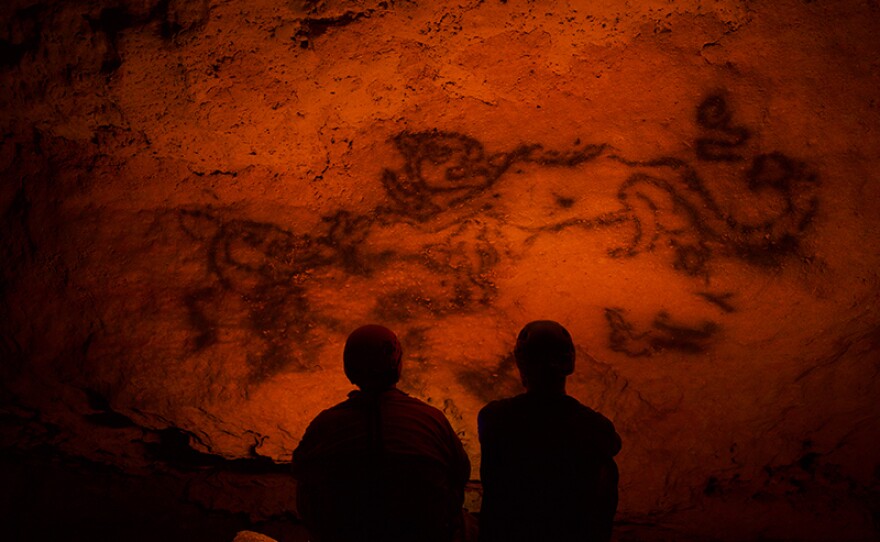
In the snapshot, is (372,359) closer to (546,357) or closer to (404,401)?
(404,401)

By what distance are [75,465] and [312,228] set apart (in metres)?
2.14

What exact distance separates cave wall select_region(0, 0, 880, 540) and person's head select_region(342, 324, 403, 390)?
0.75m

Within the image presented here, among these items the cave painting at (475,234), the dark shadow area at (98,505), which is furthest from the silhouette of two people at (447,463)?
the dark shadow area at (98,505)

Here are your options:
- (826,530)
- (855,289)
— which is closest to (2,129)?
(855,289)

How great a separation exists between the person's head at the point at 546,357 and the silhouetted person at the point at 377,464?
1.37 feet

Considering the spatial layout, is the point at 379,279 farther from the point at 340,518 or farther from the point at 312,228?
the point at 340,518

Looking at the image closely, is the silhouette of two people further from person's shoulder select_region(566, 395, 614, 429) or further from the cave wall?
the cave wall

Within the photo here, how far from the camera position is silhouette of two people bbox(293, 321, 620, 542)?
6.21 ft

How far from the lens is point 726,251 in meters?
2.54

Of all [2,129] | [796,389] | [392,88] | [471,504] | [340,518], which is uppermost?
[392,88]

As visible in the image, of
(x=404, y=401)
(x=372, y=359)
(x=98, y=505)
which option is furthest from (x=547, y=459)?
(x=98, y=505)

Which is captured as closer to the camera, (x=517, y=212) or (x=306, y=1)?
(x=306, y=1)

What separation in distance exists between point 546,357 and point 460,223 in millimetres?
940

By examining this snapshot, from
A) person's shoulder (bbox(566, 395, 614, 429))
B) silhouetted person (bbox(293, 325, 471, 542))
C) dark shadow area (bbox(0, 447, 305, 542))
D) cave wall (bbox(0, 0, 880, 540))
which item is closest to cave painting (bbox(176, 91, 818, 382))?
cave wall (bbox(0, 0, 880, 540))
